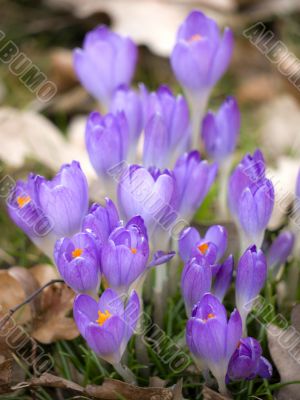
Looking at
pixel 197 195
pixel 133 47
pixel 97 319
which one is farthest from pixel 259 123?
pixel 97 319

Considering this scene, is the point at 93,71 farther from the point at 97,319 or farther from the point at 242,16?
the point at 242,16

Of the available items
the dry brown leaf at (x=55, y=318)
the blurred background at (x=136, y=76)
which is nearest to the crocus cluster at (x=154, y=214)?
the dry brown leaf at (x=55, y=318)

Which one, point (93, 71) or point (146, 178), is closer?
point (146, 178)

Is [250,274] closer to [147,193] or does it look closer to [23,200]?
[147,193]

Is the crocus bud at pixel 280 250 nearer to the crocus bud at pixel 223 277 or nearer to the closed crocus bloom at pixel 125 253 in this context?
the crocus bud at pixel 223 277

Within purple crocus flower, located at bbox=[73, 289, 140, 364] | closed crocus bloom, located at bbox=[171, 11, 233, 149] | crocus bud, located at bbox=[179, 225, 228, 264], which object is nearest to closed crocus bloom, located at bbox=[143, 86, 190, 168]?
closed crocus bloom, located at bbox=[171, 11, 233, 149]
